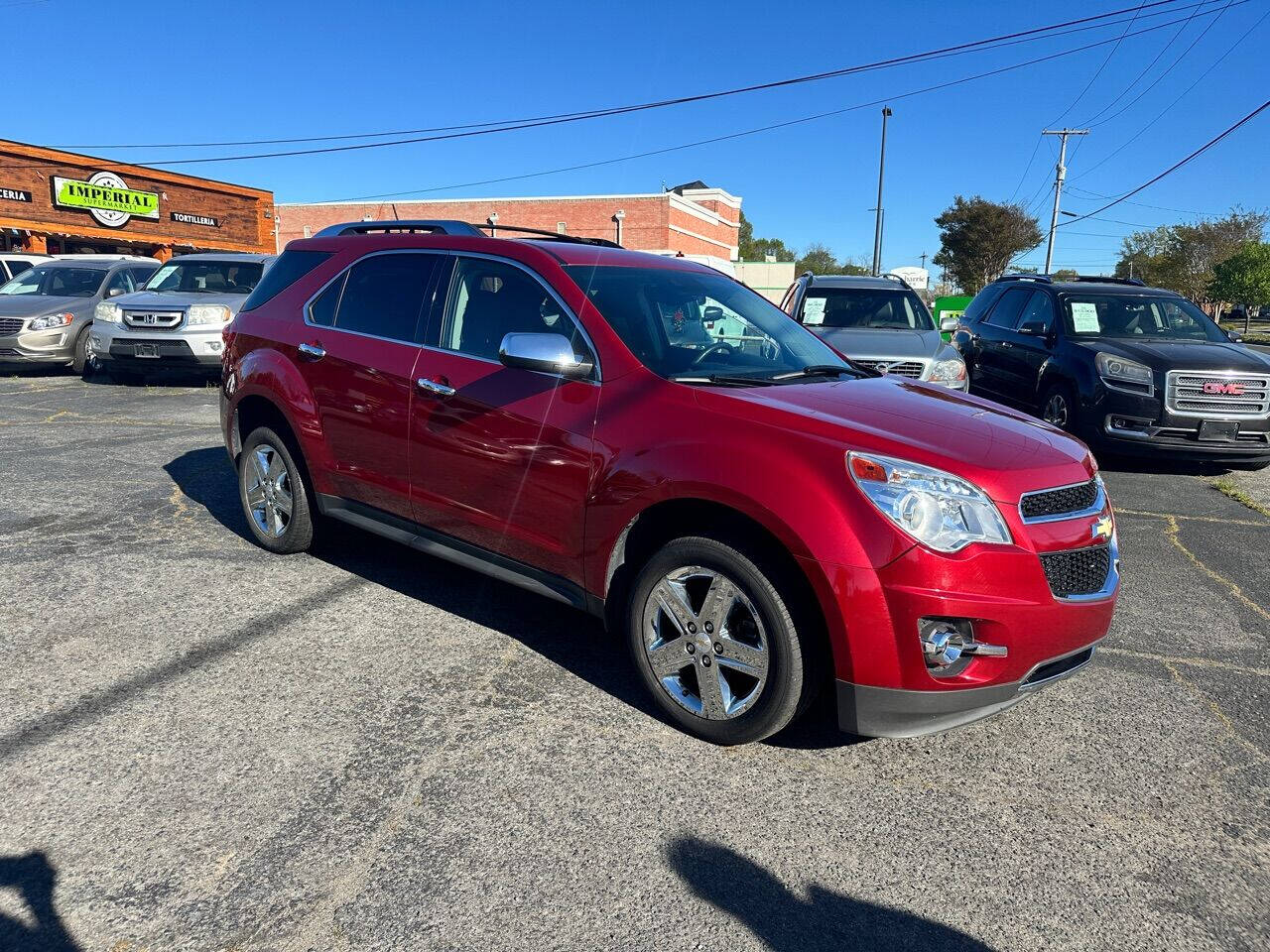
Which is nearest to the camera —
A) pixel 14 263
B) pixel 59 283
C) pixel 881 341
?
pixel 881 341

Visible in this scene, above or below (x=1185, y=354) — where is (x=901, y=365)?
below

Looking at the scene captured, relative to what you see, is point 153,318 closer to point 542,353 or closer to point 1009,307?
point 542,353

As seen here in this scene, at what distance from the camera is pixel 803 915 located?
236 centimetres

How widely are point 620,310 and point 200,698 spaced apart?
227 cm

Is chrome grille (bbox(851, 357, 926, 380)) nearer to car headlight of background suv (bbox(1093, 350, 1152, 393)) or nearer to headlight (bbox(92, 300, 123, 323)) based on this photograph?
car headlight of background suv (bbox(1093, 350, 1152, 393))

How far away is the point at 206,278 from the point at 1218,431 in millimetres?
12686

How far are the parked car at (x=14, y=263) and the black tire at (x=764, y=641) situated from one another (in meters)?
18.8

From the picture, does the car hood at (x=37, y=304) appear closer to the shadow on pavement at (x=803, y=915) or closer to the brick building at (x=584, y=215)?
the shadow on pavement at (x=803, y=915)

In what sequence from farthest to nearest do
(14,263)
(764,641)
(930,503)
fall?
(14,263) → (764,641) → (930,503)

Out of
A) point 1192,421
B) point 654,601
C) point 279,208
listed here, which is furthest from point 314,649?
point 279,208

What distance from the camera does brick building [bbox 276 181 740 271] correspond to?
56.0 metres

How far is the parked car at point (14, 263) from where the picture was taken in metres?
17.4

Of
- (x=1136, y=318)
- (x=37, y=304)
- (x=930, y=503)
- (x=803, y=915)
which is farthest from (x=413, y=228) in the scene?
(x=37, y=304)

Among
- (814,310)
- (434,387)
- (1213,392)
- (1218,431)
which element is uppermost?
(814,310)
